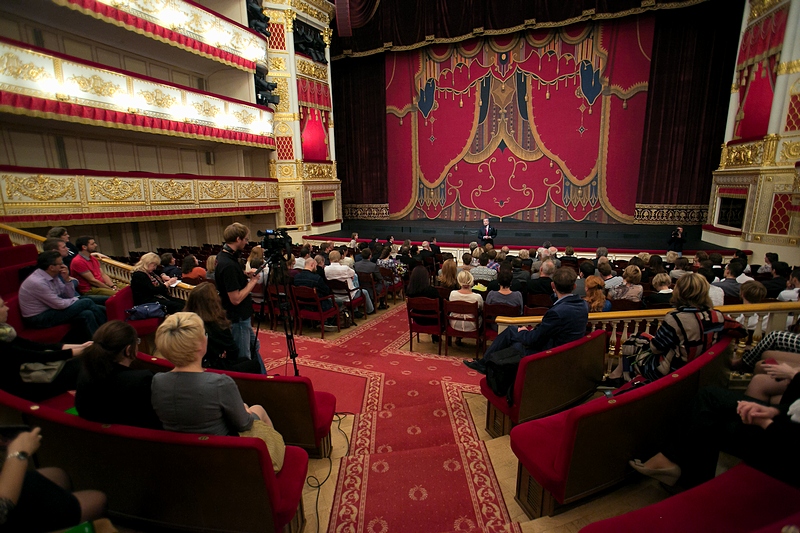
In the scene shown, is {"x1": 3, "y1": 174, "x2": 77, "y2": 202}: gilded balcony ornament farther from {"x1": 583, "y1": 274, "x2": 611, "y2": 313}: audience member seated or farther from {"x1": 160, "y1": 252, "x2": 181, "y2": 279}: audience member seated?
{"x1": 583, "y1": 274, "x2": 611, "y2": 313}: audience member seated

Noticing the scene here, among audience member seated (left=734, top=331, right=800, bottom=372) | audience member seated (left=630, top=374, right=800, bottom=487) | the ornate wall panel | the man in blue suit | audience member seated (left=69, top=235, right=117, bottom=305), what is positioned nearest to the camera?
audience member seated (left=630, top=374, right=800, bottom=487)

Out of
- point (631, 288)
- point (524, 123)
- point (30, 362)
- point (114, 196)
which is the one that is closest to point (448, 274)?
point (631, 288)

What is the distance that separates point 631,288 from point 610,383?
4.27ft

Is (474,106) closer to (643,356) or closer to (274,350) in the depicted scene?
(274,350)

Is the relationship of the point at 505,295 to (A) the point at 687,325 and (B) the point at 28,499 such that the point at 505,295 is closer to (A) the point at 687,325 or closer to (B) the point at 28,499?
(A) the point at 687,325

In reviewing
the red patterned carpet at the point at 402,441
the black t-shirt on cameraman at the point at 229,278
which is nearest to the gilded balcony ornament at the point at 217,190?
the red patterned carpet at the point at 402,441

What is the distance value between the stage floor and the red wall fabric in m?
0.77

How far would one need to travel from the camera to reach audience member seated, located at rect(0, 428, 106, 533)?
3.80 ft

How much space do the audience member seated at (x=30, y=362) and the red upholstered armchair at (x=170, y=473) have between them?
26.4 inches

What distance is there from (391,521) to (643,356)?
5.89ft

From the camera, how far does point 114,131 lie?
926 cm

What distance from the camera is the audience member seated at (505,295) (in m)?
3.98

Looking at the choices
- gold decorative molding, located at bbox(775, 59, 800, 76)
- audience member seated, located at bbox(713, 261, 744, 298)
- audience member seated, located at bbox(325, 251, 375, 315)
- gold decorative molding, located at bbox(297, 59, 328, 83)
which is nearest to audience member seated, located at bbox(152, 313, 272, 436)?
audience member seated, located at bbox(325, 251, 375, 315)

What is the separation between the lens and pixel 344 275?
5371mm
